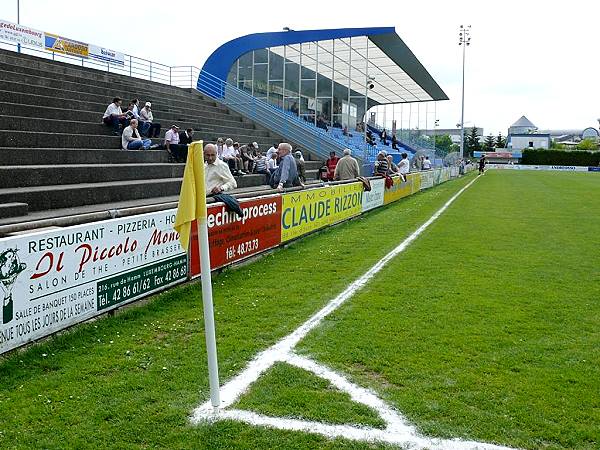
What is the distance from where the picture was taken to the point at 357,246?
1183 centimetres

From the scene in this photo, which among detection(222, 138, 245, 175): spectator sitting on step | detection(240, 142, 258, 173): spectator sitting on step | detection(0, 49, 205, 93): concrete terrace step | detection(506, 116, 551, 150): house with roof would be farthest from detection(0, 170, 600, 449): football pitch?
detection(506, 116, 551, 150): house with roof

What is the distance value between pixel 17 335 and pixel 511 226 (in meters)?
12.5

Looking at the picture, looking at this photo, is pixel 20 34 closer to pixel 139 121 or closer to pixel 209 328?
pixel 139 121

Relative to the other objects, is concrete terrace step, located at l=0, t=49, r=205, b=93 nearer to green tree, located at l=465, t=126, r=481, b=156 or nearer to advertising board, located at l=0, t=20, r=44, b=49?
advertising board, located at l=0, t=20, r=44, b=49

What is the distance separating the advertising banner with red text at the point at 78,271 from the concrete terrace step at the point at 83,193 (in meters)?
3.64

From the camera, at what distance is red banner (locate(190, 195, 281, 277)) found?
8484 millimetres

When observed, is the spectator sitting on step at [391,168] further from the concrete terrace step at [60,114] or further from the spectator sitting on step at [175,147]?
the spectator sitting on step at [175,147]

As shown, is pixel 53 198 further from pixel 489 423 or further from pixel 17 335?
pixel 489 423

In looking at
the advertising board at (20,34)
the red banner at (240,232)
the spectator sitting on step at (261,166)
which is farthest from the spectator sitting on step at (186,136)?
the advertising board at (20,34)

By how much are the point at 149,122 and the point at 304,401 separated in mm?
14180

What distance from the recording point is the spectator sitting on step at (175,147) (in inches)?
649

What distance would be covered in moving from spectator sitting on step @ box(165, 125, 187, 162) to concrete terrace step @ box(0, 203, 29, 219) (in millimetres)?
7330

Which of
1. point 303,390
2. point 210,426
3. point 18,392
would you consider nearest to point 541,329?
point 303,390

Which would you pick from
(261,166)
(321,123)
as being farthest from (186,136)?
(321,123)
